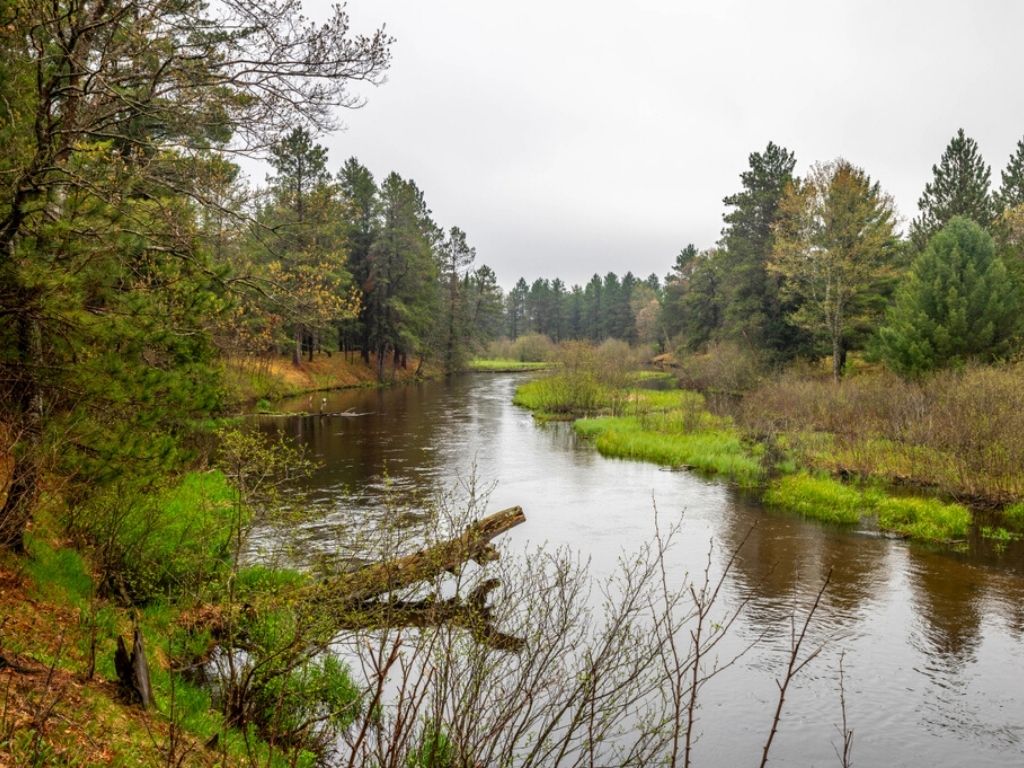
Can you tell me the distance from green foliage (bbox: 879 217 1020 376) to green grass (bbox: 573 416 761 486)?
10299 millimetres

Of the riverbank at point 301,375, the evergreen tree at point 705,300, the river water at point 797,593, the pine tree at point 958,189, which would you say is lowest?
the river water at point 797,593

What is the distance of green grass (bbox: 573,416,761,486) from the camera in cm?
2206

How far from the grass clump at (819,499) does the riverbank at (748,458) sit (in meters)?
0.02

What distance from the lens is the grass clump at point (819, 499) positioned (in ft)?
55.9

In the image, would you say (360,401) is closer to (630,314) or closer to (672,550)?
(672,550)

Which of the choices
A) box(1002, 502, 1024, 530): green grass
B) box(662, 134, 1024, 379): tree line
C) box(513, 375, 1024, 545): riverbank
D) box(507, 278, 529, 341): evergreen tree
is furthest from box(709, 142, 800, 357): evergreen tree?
box(507, 278, 529, 341): evergreen tree

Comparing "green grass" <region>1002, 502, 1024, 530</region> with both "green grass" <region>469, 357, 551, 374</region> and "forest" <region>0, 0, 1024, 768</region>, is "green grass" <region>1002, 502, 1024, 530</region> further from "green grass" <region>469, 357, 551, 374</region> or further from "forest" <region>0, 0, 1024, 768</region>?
"green grass" <region>469, 357, 551, 374</region>

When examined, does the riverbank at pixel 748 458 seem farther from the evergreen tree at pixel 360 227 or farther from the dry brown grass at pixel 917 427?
the evergreen tree at pixel 360 227

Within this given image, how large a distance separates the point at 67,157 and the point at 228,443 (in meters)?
3.64

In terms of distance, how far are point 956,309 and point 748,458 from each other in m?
14.1

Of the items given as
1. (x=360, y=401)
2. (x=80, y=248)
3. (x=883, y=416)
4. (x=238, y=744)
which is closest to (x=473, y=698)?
(x=238, y=744)

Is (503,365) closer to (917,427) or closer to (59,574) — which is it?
(917,427)

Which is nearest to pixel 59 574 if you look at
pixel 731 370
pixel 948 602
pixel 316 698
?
pixel 316 698

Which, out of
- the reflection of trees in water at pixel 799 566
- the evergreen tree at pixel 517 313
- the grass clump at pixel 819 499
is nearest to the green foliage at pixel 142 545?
the reflection of trees in water at pixel 799 566
